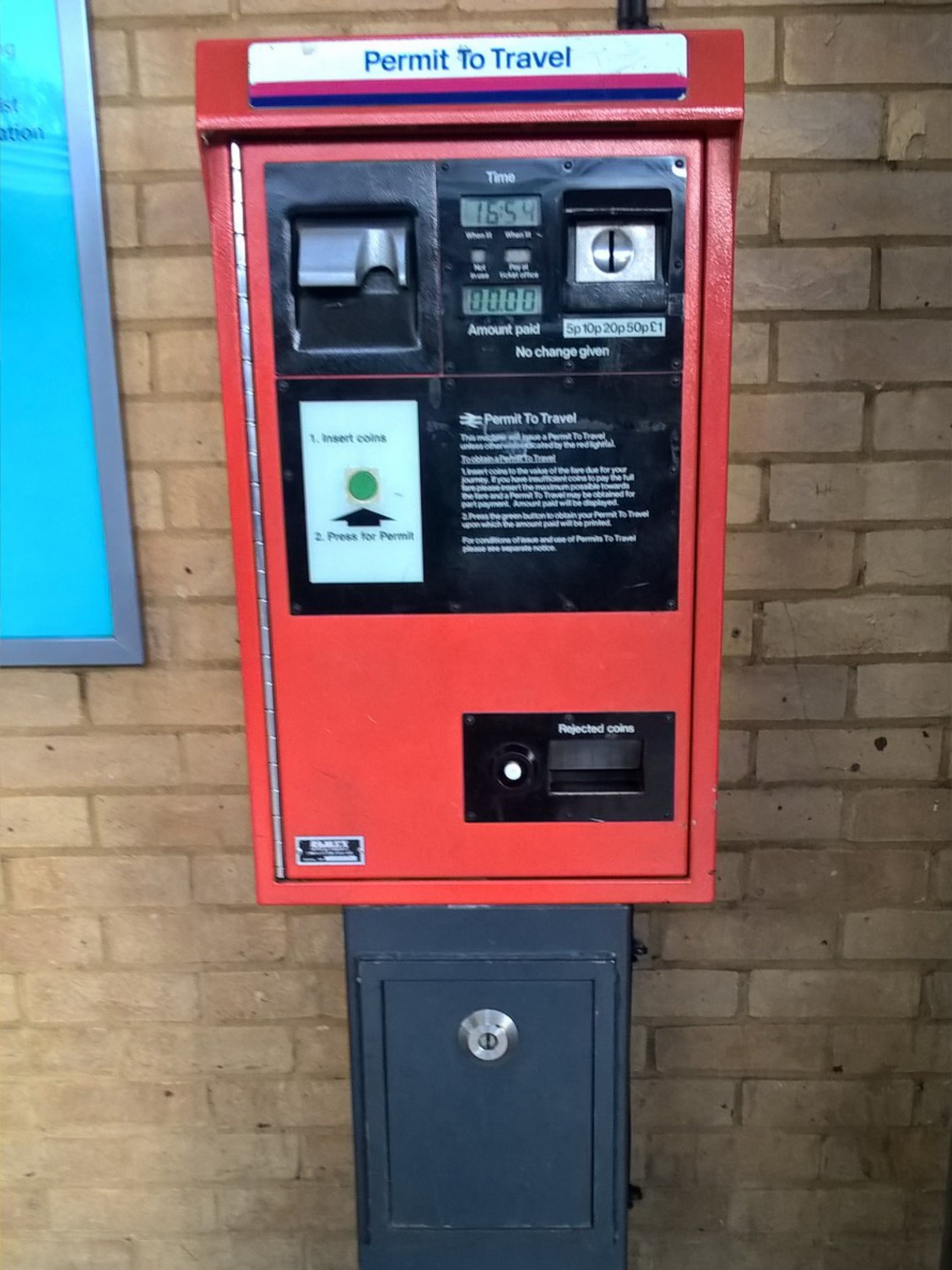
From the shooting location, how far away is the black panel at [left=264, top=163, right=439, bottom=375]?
113cm

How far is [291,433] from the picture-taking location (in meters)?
1.18

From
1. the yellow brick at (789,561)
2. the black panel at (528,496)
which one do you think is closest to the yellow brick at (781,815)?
the yellow brick at (789,561)

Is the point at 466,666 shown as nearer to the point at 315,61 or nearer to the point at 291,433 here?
the point at 291,433

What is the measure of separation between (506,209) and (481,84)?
0.45 ft

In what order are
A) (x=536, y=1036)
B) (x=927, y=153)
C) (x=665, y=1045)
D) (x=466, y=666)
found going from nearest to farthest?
(x=466, y=666) → (x=536, y=1036) → (x=927, y=153) → (x=665, y=1045)

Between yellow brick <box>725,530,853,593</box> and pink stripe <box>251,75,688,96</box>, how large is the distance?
0.81 metres

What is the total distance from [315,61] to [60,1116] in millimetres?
1969

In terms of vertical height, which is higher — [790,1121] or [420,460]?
[420,460]

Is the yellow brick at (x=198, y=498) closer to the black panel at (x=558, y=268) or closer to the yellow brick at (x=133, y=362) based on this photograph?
the yellow brick at (x=133, y=362)

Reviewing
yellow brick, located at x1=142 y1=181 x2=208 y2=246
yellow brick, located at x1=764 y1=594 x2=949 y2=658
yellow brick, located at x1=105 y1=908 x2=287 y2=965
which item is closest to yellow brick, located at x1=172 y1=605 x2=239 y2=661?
yellow brick, located at x1=105 y1=908 x2=287 y2=965

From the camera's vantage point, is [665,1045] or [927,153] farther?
[665,1045]

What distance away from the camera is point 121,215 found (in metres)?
1.64

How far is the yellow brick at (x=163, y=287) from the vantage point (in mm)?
1655

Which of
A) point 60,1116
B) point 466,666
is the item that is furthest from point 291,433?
point 60,1116
